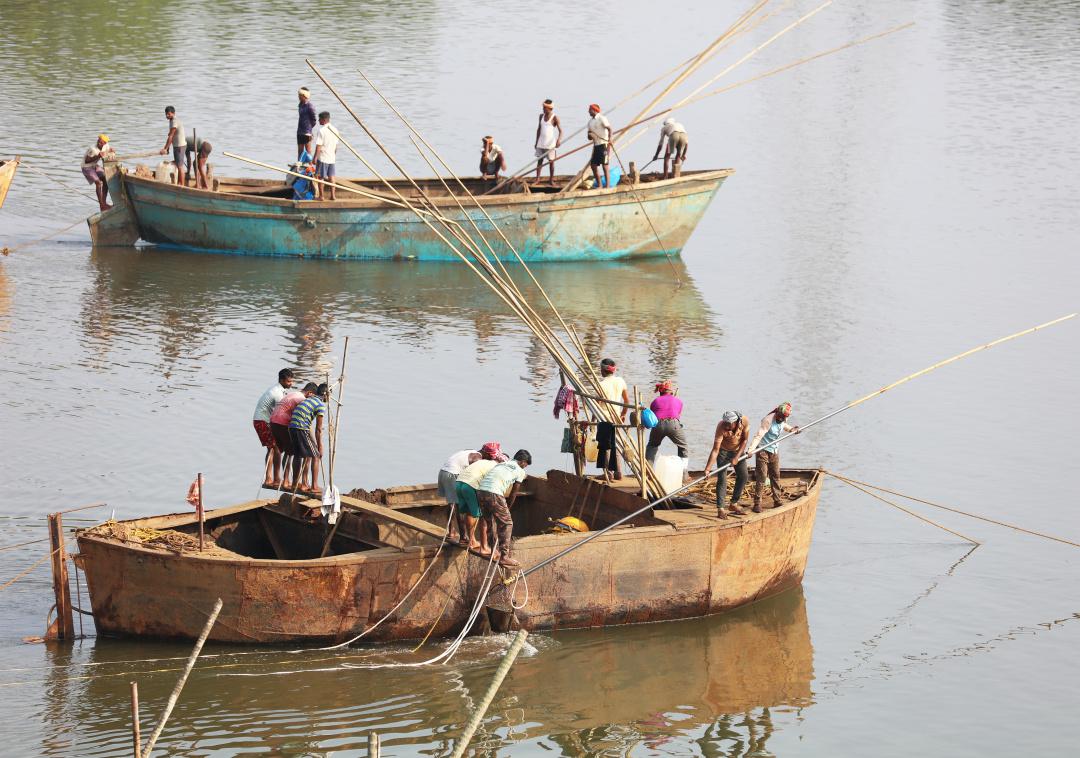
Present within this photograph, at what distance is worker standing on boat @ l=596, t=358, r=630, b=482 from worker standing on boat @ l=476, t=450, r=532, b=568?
2004mm

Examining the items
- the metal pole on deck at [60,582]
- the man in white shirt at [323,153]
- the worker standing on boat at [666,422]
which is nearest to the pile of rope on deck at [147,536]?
the metal pole on deck at [60,582]

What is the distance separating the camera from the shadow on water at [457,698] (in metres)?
13.3

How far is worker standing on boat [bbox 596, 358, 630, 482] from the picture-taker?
16.7m

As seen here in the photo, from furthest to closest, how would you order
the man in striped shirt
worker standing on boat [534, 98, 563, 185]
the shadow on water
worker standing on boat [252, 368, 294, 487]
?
1. worker standing on boat [534, 98, 563, 185]
2. worker standing on boat [252, 368, 294, 487]
3. the man in striped shirt
4. the shadow on water

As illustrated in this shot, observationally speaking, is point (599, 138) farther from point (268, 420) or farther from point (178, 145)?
point (268, 420)

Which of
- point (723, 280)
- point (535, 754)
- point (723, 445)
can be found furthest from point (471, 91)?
point (535, 754)

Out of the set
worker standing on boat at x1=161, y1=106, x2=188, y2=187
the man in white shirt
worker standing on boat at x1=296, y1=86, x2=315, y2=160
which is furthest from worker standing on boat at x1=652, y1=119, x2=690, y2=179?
worker standing on boat at x1=161, y1=106, x2=188, y2=187

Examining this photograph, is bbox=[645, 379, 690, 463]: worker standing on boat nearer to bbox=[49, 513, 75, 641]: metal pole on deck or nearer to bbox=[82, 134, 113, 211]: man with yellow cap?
bbox=[49, 513, 75, 641]: metal pole on deck

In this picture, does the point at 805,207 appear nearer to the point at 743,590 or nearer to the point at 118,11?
the point at 743,590

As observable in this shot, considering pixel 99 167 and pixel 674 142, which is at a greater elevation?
pixel 674 142

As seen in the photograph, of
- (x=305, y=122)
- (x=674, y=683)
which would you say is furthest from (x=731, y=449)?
(x=305, y=122)

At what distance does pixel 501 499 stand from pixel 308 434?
2.02 m

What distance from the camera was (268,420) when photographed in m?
15.5

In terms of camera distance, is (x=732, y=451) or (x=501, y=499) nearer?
(x=501, y=499)
